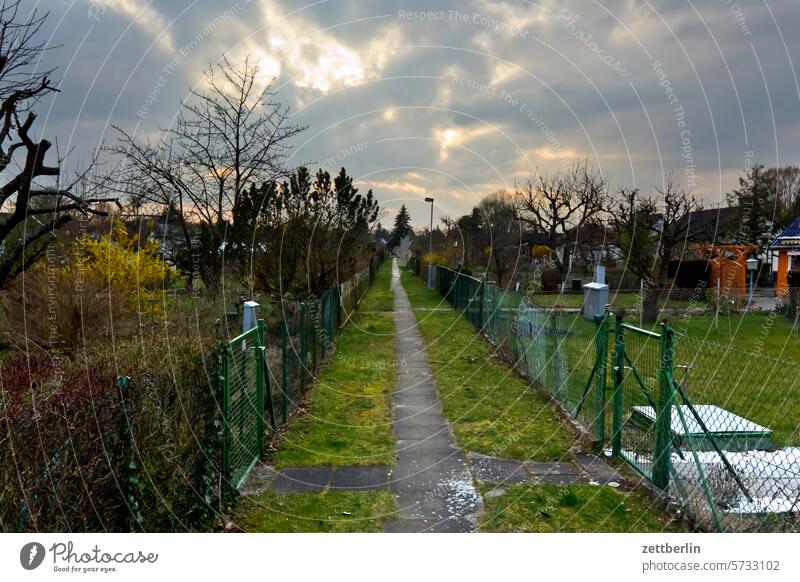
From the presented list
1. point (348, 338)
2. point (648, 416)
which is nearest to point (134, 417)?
point (648, 416)

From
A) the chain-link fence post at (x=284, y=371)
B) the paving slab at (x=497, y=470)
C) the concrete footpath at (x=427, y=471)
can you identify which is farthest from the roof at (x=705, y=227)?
the chain-link fence post at (x=284, y=371)

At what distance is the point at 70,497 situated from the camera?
3.41 m

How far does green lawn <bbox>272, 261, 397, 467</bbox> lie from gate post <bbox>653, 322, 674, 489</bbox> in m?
2.78

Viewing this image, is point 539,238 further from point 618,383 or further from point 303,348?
point 618,383

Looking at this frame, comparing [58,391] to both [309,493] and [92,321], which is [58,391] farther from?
[92,321]

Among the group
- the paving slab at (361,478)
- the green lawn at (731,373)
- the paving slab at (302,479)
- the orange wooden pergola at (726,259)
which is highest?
the orange wooden pergola at (726,259)

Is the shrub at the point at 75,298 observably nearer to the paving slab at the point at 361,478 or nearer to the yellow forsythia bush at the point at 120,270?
the yellow forsythia bush at the point at 120,270

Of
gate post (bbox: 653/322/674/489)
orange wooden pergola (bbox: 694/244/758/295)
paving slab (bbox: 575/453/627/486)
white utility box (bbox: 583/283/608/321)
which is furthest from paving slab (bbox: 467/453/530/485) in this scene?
orange wooden pergola (bbox: 694/244/758/295)

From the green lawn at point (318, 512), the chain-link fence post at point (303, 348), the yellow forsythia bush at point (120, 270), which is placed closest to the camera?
the green lawn at point (318, 512)

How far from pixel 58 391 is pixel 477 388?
7.53 meters

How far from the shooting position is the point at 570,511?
500 cm

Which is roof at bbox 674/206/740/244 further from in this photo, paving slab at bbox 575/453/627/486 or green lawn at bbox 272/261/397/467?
paving slab at bbox 575/453/627/486

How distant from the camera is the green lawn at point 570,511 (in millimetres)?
4738
